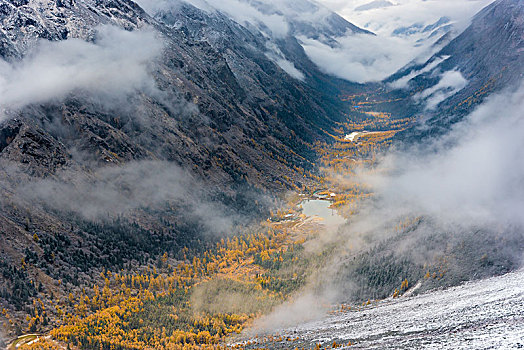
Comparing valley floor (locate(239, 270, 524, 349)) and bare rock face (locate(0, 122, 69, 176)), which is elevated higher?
bare rock face (locate(0, 122, 69, 176))

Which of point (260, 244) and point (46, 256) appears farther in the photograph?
point (260, 244)

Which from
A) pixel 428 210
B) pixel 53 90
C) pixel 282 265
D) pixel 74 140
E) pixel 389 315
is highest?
pixel 53 90

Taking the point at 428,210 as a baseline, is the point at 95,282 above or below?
below

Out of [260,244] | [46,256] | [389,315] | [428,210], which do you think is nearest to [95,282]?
[46,256]

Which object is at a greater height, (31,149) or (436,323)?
(31,149)

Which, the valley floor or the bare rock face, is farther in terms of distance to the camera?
the bare rock face

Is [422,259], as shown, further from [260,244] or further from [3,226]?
[3,226]

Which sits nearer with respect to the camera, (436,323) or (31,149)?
(436,323)

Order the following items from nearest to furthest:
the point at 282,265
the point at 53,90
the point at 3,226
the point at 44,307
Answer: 1. the point at 44,307
2. the point at 3,226
3. the point at 282,265
4. the point at 53,90
